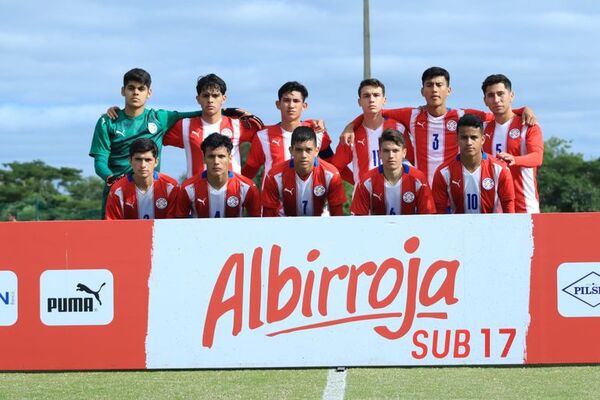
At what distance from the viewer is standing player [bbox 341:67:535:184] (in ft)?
30.6

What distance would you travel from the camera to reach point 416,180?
8.40 meters

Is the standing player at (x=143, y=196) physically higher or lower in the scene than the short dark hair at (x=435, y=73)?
lower

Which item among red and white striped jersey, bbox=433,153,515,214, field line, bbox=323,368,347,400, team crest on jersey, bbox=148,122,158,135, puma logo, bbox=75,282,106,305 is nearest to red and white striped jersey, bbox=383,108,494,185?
red and white striped jersey, bbox=433,153,515,214

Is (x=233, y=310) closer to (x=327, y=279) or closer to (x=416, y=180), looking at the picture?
(x=327, y=279)

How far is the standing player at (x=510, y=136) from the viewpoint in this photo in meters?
9.23

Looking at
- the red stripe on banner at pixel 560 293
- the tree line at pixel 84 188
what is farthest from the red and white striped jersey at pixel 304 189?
the tree line at pixel 84 188

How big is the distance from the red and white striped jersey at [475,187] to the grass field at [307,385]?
4.51ft

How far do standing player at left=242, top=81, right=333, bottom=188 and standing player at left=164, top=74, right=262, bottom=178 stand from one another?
0.15 meters

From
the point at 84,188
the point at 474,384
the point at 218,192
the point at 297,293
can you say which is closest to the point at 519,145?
the point at 474,384

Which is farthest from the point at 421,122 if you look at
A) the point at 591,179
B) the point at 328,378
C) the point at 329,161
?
the point at 591,179

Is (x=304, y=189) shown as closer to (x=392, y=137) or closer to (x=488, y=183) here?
(x=392, y=137)

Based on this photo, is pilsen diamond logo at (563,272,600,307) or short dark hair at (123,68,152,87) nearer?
pilsen diamond logo at (563,272,600,307)

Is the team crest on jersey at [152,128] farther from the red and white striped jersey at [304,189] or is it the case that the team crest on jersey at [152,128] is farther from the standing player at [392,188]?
the standing player at [392,188]

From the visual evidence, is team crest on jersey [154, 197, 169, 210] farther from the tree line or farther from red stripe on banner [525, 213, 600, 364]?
the tree line
